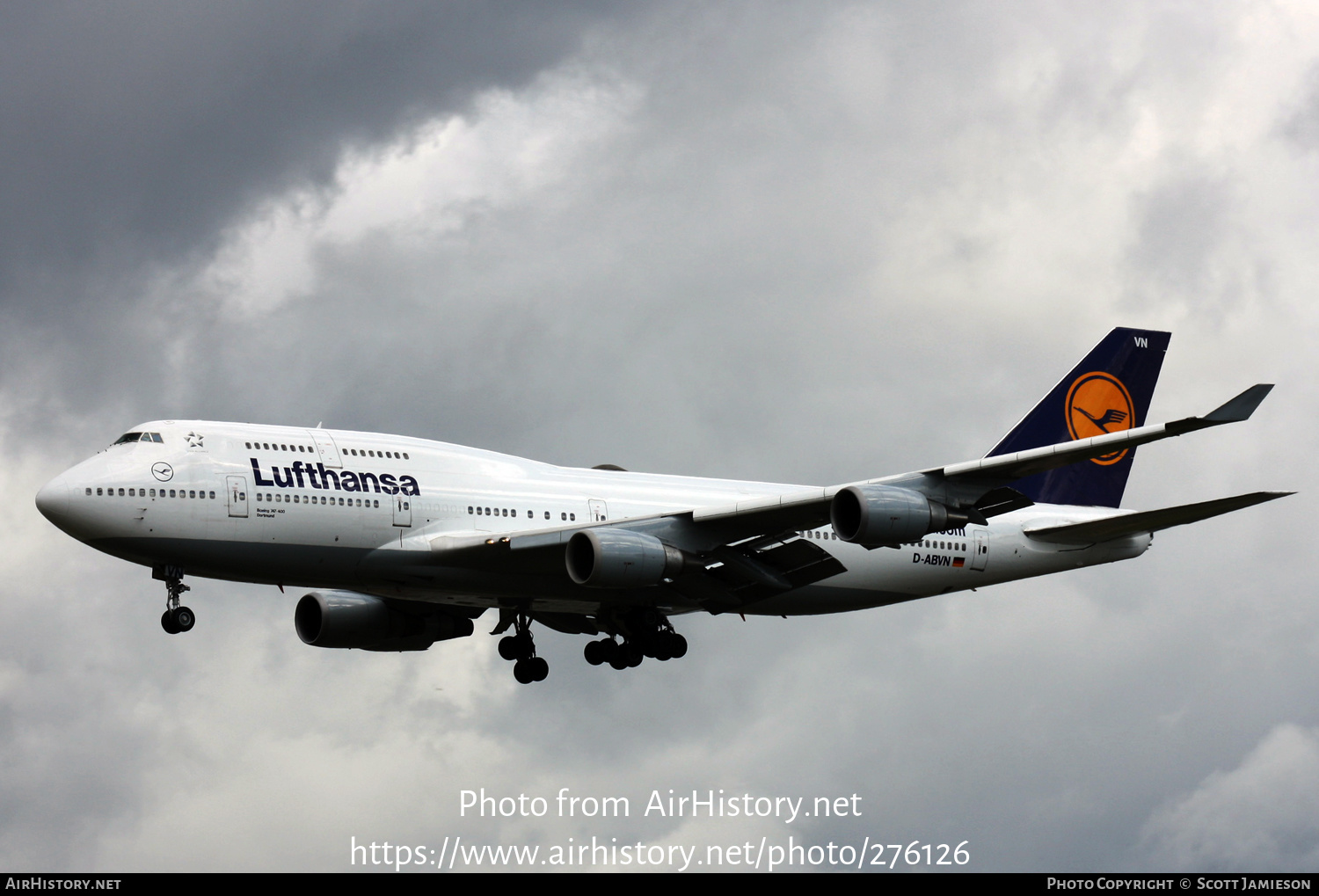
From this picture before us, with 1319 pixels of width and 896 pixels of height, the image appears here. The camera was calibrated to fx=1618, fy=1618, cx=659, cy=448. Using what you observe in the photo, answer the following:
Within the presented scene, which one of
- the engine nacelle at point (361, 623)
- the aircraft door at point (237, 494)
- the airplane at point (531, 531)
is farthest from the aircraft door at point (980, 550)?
the aircraft door at point (237, 494)

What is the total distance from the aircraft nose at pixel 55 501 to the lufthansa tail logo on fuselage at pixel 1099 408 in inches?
1227

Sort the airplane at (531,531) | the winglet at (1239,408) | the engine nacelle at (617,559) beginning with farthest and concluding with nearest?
the engine nacelle at (617,559), the airplane at (531,531), the winglet at (1239,408)

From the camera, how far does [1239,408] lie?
33188mm

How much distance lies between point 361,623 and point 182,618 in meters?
8.23

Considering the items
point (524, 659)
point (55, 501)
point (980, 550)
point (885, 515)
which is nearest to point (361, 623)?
point (524, 659)

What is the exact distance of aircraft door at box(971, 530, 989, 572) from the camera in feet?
163

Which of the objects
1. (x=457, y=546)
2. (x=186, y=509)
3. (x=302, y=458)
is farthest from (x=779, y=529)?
(x=186, y=509)

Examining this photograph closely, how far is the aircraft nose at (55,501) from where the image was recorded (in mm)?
38656

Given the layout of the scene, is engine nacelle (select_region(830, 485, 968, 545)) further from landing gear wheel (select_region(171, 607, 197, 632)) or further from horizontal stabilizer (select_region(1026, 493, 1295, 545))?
landing gear wheel (select_region(171, 607, 197, 632))

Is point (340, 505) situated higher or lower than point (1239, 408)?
higher

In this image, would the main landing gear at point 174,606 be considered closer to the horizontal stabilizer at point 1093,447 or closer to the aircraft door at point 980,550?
the horizontal stabilizer at point 1093,447

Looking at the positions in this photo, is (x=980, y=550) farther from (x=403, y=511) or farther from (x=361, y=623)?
(x=361, y=623)
